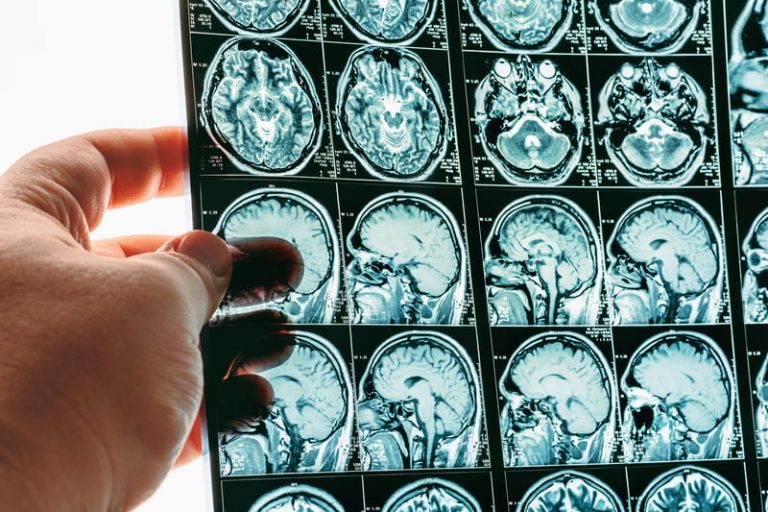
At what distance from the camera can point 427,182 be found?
1403mm

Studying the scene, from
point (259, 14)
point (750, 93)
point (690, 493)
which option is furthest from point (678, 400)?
point (259, 14)

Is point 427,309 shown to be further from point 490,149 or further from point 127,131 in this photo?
point 127,131

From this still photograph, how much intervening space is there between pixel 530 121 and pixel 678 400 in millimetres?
509

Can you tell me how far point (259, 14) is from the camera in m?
1.40

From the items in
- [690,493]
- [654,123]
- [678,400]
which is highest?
[654,123]

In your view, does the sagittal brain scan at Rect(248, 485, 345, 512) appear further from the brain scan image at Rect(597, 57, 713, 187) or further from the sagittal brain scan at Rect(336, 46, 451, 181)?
the brain scan image at Rect(597, 57, 713, 187)

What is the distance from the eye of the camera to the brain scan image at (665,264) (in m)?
1.44

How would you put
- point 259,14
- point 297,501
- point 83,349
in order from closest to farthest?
point 83,349 → point 297,501 → point 259,14

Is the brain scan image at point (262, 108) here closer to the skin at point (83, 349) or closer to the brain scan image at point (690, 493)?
the skin at point (83, 349)

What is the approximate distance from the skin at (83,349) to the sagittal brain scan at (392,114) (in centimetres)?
32

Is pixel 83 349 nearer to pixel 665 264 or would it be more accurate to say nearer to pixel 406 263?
pixel 406 263

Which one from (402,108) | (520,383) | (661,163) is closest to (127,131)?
(402,108)

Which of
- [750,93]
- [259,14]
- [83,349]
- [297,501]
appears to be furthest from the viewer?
[750,93]

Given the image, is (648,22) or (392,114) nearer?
(392,114)
